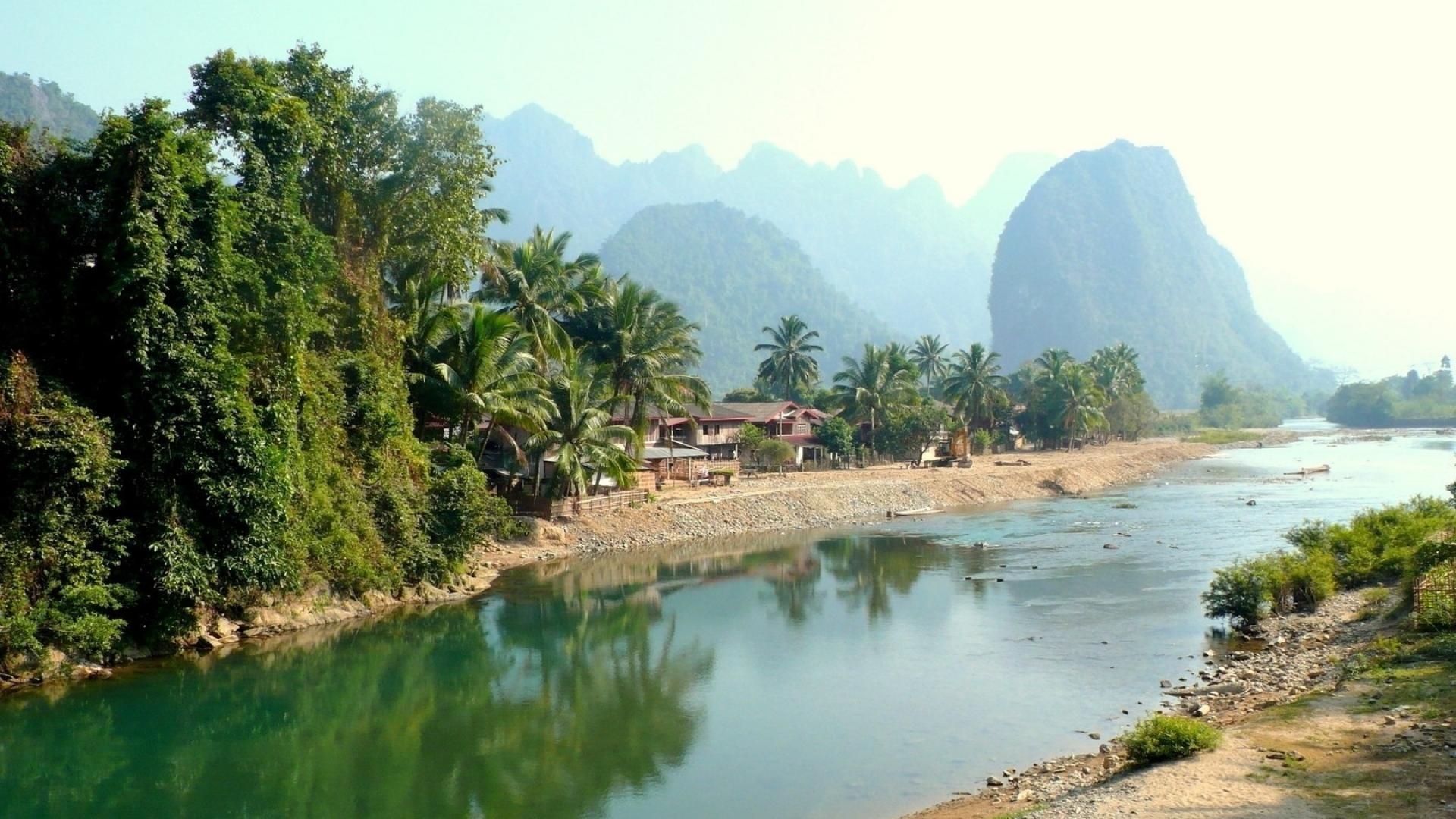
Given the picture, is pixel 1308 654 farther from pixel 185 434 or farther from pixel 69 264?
pixel 69 264

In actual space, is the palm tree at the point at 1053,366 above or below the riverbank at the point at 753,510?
above

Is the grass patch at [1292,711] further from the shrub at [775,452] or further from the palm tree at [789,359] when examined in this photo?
the palm tree at [789,359]

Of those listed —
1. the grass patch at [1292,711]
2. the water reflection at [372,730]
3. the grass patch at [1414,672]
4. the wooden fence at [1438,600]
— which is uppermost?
the wooden fence at [1438,600]

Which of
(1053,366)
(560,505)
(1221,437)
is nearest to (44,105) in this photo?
(560,505)

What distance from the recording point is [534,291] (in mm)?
39750

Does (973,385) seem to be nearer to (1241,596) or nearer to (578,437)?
(578,437)

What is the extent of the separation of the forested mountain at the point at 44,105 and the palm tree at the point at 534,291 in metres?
81.2

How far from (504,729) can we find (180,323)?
34.8 ft

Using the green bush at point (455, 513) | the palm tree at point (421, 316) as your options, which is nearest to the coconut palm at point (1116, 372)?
the palm tree at point (421, 316)

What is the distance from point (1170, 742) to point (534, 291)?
30.8 m

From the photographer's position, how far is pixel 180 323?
66.6 ft

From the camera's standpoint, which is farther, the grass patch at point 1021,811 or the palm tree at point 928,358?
the palm tree at point 928,358

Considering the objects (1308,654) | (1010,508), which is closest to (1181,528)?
(1010,508)

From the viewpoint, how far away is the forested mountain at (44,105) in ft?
329
